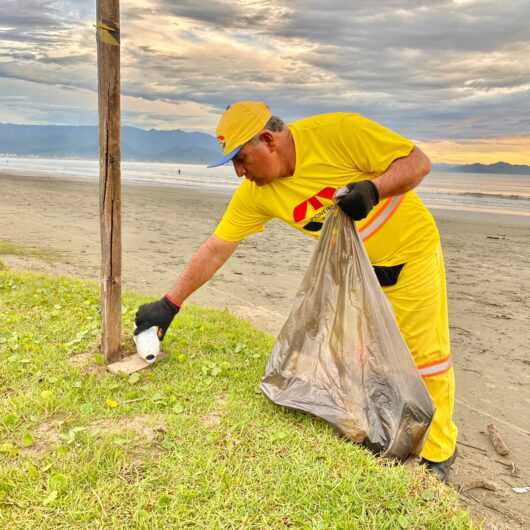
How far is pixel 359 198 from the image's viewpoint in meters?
2.58

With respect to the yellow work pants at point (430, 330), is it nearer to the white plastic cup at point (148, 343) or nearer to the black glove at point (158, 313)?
the black glove at point (158, 313)

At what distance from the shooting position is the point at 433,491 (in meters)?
2.52

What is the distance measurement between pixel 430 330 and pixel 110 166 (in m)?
2.24

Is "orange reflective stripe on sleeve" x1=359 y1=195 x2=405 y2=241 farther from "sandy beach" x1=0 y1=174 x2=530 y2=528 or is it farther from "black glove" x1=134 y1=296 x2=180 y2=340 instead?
"sandy beach" x1=0 y1=174 x2=530 y2=528

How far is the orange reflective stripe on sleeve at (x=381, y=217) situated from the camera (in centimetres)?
298

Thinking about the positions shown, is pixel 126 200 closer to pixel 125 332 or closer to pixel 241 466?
pixel 125 332

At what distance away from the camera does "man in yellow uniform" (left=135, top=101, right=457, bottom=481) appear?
2.75m

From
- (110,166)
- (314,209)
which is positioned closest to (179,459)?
(314,209)

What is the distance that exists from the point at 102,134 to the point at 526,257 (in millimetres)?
10731

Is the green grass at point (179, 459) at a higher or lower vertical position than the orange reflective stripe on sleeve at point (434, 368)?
lower

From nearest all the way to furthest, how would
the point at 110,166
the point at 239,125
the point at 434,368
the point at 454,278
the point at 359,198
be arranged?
the point at 359,198, the point at 239,125, the point at 434,368, the point at 110,166, the point at 454,278

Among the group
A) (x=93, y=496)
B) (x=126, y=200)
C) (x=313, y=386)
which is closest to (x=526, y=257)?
(x=313, y=386)

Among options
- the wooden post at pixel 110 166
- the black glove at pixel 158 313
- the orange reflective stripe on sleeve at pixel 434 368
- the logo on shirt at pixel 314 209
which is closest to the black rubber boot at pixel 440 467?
the orange reflective stripe on sleeve at pixel 434 368

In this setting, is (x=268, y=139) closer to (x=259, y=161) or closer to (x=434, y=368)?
(x=259, y=161)
